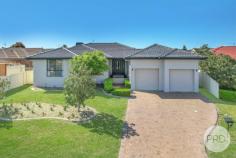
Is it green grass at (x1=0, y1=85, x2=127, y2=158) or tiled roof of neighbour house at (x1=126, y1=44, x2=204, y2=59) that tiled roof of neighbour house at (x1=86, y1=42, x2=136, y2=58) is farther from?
green grass at (x1=0, y1=85, x2=127, y2=158)

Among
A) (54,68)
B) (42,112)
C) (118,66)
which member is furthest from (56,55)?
(42,112)

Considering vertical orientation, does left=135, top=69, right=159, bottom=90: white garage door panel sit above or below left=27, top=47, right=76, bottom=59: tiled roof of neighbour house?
below

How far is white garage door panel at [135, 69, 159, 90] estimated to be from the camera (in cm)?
2695

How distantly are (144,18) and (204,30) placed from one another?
30.0 feet

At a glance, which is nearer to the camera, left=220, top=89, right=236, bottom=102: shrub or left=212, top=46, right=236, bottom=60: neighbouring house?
left=220, top=89, right=236, bottom=102: shrub

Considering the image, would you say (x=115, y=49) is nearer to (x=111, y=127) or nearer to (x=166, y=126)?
(x=166, y=126)

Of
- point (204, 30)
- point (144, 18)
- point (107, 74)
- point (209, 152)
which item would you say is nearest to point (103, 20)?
point (144, 18)

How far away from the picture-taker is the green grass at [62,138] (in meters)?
11.6

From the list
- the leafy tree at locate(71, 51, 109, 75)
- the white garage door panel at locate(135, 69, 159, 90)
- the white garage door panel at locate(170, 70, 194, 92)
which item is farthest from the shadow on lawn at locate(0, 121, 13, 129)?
the white garage door panel at locate(170, 70, 194, 92)

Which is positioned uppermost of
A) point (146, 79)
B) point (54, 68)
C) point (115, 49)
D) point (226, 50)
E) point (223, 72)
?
point (226, 50)

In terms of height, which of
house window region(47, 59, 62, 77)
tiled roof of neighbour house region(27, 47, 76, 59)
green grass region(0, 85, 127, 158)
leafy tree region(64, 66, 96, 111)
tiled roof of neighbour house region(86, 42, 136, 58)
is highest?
tiled roof of neighbour house region(86, 42, 136, 58)

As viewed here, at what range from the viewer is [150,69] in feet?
88.2

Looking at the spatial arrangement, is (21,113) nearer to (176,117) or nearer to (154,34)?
(176,117)

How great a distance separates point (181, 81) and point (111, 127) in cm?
1368
